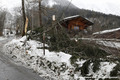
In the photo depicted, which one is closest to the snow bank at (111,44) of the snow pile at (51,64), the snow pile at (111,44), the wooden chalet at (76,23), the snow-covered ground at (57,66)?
the snow pile at (111,44)

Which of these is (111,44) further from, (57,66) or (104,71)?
(57,66)

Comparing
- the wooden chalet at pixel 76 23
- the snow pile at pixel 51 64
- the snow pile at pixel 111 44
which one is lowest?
the snow pile at pixel 51 64

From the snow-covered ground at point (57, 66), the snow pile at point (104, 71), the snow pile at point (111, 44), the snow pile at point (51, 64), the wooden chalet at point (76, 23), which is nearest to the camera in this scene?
the snow pile at point (104, 71)

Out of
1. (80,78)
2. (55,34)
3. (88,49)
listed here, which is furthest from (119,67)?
(55,34)

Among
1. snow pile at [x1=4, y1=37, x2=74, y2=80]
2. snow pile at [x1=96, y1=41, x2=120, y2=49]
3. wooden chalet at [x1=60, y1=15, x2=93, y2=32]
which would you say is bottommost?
snow pile at [x1=4, y1=37, x2=74, y2=80]

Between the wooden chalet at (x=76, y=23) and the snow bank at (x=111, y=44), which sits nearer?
the snow bank at (x=111, y=44)

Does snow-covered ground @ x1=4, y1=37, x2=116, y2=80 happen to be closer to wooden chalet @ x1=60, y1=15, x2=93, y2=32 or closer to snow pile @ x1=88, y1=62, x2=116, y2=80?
snow pile @ x1=88, y1=62, x2=116, y2=80

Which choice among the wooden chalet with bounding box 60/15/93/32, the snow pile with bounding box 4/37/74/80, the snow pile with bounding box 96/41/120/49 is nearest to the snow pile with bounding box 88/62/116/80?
the snow pile with bounding box 96/41/120/49

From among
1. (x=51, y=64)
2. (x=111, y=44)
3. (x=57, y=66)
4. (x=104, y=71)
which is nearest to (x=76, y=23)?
(x=51, y=64)

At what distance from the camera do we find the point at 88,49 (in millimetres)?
7695

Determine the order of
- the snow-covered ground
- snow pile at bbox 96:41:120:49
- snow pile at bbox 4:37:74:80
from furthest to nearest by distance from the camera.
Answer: snow pile at bbox 4:37:74:80 → snow pile at bbox 96:41:120:49 → the snow-covered ground

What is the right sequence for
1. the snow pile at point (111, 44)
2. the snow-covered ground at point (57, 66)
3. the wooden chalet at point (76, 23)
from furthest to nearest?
the wooden chalet at point (76, 23), the snow pile at point (111, 44), the snow-covered ground at point (57, 66)

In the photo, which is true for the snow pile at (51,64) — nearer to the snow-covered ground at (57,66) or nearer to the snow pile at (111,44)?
the snow-covered ground at (57,66)

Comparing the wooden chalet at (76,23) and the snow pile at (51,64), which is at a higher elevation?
the wooden chalet at (76,23)
